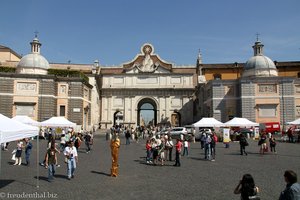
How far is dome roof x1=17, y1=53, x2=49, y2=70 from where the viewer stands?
41.3 m

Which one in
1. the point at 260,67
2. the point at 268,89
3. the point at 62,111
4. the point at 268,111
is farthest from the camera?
the point at 260,67

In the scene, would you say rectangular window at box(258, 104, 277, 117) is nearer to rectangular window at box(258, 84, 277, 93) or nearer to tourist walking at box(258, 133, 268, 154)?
rectangular window at box(258, 84, 277, 93)

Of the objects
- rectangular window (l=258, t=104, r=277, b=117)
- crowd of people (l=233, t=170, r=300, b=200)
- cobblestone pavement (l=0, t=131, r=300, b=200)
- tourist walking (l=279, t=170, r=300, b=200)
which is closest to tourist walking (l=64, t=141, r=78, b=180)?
cobblestone pavement (l=0, t=131, r=300, b=200)

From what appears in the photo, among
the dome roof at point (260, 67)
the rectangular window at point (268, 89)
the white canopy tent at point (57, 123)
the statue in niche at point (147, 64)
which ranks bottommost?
the white canopy tent at point (57, 123)

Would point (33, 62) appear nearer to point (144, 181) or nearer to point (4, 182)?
point (4, 182)

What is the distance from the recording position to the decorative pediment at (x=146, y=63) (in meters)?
55.4

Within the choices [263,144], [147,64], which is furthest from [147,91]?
[263,144]

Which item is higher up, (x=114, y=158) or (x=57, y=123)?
(x=57, y=123)

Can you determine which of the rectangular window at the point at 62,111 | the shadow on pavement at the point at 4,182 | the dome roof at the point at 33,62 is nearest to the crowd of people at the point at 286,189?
the shadow on pavement at the point at 4,182

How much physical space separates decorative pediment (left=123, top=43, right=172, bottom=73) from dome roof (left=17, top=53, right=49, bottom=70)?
17004 millimetres

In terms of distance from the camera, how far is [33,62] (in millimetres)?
41500

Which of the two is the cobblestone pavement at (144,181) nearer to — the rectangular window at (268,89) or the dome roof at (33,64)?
the rectangular window at (268,89)

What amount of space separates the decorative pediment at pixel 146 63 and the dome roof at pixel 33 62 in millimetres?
17004

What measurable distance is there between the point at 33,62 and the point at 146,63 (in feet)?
68.8
